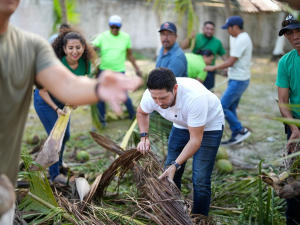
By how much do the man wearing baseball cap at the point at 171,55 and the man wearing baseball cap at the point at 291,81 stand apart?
168cm

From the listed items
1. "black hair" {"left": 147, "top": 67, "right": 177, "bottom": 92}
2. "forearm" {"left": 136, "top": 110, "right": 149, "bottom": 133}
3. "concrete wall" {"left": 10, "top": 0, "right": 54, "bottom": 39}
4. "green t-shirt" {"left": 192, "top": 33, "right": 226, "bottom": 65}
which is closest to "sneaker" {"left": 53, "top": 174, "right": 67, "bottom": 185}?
"forearm" {"left": 136, "top": 110, "right": 149, "bottom": 133}

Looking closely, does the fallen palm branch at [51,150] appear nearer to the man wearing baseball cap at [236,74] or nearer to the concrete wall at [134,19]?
the man wearing baseball cap at [236,74]

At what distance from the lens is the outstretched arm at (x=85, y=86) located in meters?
1.69

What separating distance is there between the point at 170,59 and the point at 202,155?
1.96 m

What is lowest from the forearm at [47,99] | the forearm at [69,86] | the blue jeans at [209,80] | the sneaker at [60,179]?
the sneaker at [60,179]

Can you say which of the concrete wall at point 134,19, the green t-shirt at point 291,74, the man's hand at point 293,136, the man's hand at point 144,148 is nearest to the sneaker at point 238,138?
the green t-shirt at point 291,74

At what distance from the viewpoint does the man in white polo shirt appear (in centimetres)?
307

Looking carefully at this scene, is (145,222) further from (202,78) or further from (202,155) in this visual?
(202,78)

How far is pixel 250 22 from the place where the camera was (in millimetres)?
15836

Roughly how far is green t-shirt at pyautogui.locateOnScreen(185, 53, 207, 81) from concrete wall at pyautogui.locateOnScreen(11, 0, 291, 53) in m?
6.77

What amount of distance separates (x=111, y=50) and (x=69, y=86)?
5.17 metres

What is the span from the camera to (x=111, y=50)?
6.89 meters

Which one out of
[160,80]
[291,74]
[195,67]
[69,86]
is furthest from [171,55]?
[69,86]

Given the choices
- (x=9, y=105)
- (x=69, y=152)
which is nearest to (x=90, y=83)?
(x=9, y=105)
